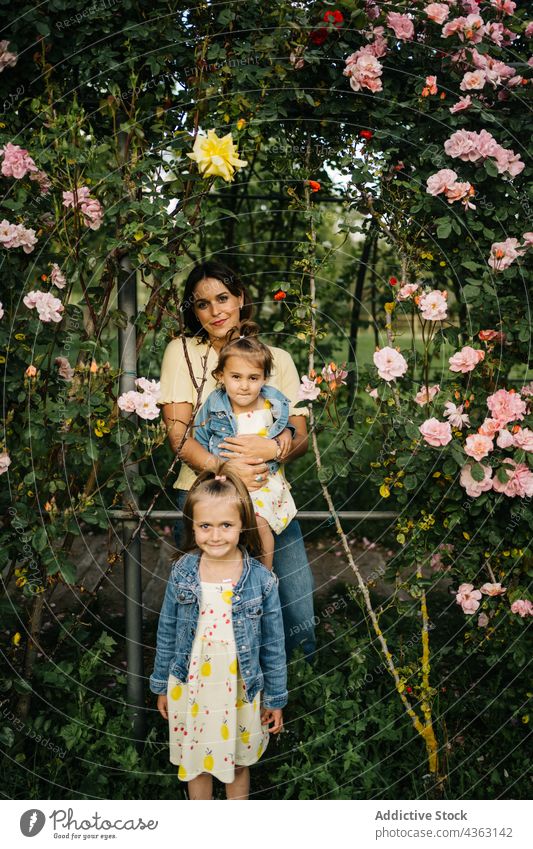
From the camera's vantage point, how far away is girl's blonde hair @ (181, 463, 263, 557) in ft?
8.22

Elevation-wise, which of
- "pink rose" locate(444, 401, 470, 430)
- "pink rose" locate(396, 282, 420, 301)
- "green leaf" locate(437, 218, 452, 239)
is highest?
"green leaf" locate(437, 218, 452, 239)

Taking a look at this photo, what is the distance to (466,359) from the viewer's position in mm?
2713

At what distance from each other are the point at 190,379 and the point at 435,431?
2.73ft

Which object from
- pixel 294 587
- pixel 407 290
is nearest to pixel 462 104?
pixel 407 290

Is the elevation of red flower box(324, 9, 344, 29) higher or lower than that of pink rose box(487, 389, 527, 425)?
higher

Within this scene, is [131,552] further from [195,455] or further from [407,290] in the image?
[407,290]

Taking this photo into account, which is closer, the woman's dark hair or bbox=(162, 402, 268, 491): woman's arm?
bbox=(162, 402, 268, 491): woman's arm

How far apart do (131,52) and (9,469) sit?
4.65ft

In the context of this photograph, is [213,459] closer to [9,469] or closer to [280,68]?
[9,469]

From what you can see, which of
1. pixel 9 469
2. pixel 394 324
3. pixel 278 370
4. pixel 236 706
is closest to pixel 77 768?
pixel 236 706

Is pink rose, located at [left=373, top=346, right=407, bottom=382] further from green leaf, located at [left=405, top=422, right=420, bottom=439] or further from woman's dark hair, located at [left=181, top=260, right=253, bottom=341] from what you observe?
woman's dark hair, located at [left=181, top=260, right=253, bottom=341]

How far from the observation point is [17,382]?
2.68 metres

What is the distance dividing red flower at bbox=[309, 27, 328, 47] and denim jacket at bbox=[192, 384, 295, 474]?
1.14 meters

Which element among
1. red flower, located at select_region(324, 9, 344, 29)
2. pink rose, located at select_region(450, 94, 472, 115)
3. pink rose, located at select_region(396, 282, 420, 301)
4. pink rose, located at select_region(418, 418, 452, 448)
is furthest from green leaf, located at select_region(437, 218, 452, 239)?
red flower, located at select_region(324, 9, 344, 29)
